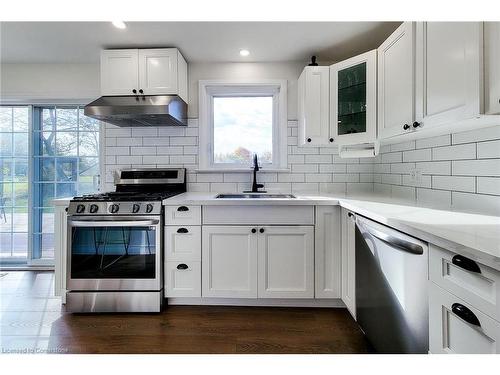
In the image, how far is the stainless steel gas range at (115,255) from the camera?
2000 mm

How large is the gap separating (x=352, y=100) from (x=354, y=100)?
0.06 ft

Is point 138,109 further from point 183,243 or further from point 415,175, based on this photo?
point 415,175

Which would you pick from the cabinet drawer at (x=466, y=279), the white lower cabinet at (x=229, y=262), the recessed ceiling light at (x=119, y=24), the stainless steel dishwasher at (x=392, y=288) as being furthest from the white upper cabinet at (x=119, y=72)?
the cabinet drawer at (x=466, y=279)

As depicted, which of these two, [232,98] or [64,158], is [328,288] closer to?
[232,98]

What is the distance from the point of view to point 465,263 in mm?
818

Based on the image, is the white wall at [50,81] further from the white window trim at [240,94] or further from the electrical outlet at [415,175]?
the electrical outlet at [415,175]

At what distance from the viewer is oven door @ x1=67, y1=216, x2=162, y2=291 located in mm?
2018

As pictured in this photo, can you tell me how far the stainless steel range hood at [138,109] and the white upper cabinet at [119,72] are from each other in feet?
0.27

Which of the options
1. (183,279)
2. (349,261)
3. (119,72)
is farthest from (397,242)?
(119,72)

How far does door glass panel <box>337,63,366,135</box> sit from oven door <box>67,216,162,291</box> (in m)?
1.79

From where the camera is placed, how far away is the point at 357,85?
217 centimetres

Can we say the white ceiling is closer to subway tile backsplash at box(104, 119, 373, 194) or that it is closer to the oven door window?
subway tile backsplash at box(104, 119, 373, 194)

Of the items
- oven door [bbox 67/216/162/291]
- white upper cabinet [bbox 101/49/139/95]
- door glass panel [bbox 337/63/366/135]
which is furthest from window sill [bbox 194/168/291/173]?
white upper cabinet [bbox 101/49/139/95]

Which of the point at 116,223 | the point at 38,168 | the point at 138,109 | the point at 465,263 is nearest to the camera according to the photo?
the point at 465,263
